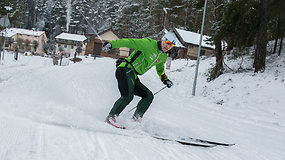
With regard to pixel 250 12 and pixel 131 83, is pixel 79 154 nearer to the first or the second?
pixel 131 83

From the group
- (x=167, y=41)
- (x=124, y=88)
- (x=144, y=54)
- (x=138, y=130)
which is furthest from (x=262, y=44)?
(x=138, y=130)

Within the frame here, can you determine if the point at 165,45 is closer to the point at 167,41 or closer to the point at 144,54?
the point at 167,41

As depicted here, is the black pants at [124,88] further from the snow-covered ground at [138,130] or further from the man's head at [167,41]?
the man's head at [167,41]

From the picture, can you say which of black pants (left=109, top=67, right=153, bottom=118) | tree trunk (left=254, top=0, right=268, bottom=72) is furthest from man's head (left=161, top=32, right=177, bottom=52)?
tree trunk (left=254, top=0, right=268, bottom=72)

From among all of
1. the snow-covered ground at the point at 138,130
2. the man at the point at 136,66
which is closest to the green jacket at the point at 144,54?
the man at the point at 136,66

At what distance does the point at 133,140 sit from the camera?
10.1ft

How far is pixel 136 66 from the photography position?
4000 millimetres

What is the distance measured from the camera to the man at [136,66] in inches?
149

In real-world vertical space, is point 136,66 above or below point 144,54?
below

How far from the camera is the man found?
12.4ft

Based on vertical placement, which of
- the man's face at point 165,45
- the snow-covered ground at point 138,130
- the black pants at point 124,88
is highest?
the man's face at point 165,45

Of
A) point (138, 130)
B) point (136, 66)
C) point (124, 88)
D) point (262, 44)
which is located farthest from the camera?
point (262, 44)

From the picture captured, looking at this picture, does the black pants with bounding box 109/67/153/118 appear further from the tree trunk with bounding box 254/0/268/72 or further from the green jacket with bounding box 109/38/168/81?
the tree trunk with bounding box 254/0/268/72

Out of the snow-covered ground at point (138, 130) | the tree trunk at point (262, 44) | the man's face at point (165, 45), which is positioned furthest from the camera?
the tree trunk at point (262, 44)
